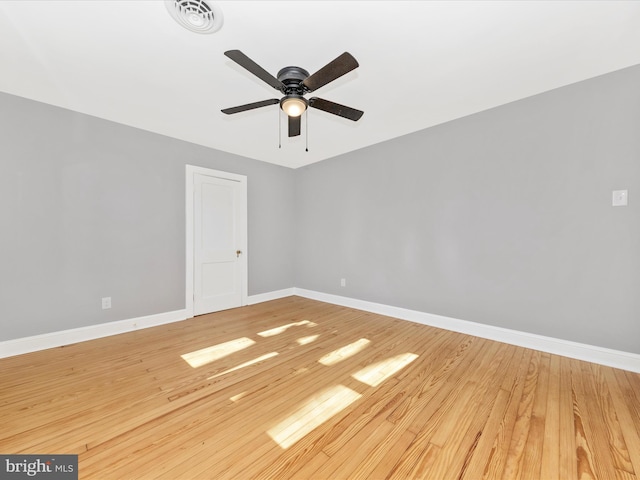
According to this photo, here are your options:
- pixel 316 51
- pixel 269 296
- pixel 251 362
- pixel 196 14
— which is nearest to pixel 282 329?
pixel 251 362

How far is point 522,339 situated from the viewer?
109 inches

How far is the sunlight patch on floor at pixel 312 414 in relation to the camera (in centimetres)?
152

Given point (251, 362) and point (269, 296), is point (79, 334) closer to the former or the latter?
point (251, 362)

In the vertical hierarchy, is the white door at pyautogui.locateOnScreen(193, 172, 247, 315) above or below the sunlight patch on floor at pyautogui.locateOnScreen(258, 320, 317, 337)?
above

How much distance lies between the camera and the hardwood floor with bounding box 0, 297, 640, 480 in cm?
134

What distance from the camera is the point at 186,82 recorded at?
2375mm

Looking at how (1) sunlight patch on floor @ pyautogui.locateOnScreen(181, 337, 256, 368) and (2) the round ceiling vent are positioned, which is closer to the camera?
(2) the round ceiling vent

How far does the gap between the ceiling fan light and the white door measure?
8.00 feet

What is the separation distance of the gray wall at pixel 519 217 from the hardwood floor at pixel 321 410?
0.53 meters

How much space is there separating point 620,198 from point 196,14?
12.3 ft

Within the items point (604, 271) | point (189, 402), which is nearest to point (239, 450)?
point (189, 402)
